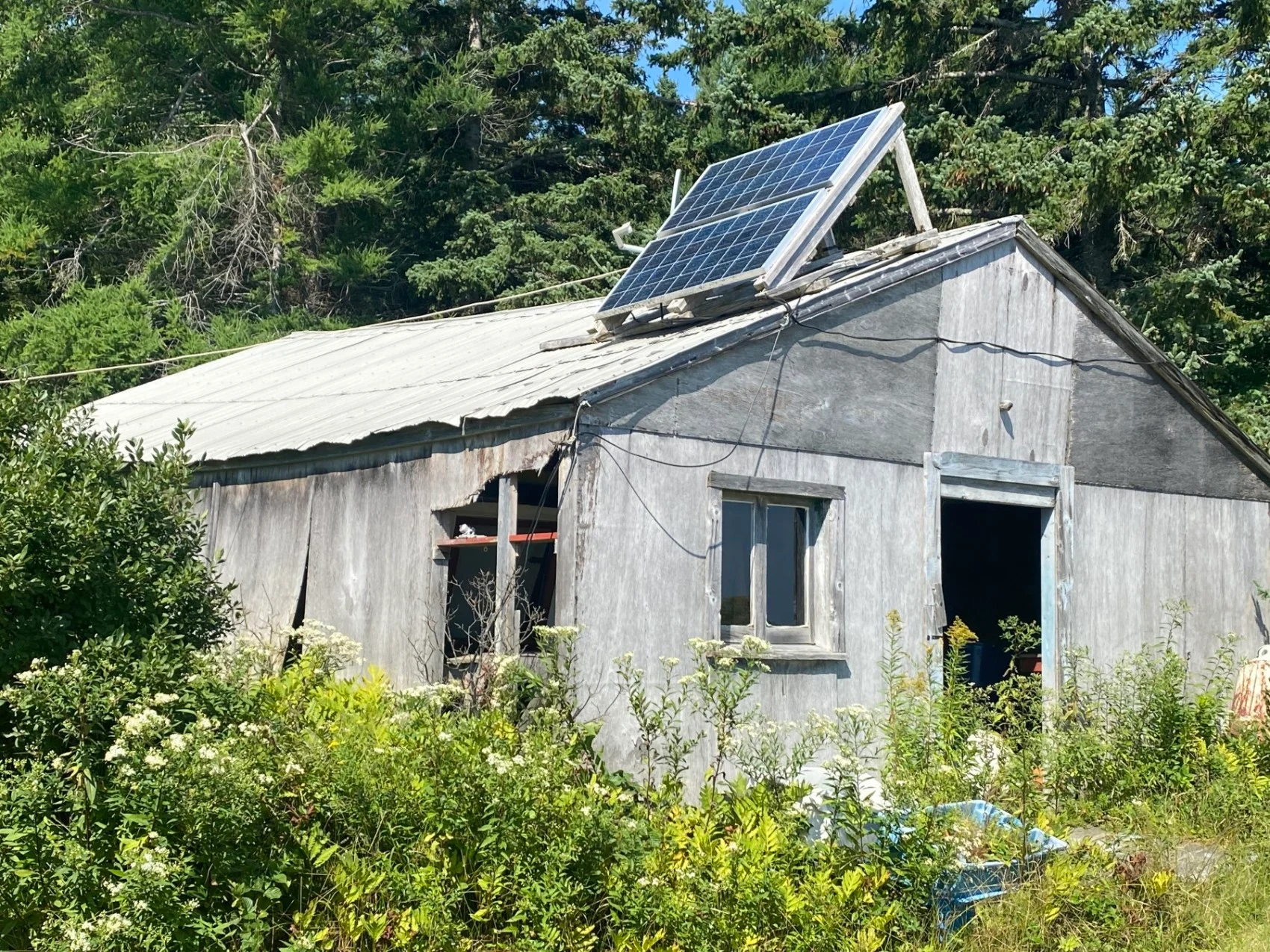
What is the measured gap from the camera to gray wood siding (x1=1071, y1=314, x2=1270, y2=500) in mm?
13164

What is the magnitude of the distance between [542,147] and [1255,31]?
54.3ft

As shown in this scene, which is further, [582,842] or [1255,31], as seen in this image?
[1255,31]

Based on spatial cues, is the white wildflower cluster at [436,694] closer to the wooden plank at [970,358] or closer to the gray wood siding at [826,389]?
the gray wood siding at [826,389]

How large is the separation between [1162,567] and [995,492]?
83.7 inches

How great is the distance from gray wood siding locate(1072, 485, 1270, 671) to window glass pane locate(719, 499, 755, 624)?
3.45 metres

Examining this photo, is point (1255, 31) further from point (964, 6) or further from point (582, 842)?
point (582, 842)

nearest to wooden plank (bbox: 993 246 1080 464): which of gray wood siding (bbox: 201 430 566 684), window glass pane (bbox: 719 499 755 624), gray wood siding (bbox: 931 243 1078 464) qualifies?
gray wood siding (bbox: 931 243 1078 464)

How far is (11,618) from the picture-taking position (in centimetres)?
741

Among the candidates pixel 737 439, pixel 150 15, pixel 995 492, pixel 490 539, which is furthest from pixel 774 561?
pixel 150 15

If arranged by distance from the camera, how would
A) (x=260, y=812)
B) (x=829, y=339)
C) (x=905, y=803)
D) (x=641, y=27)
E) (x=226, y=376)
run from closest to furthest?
1. (x=260, y=812)
2. (x=905, y=803)
3. (x=829, y=339)
4. (x=226, y=376)
5. (x=641, y=27)

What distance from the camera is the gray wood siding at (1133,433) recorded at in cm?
1316

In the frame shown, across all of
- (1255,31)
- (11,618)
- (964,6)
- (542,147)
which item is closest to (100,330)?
(542,147)

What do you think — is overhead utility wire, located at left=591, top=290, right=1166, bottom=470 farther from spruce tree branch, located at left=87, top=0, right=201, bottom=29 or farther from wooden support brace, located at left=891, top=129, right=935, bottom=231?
spruce tree branch, located at left=87, top=0, right=201, bottom=29

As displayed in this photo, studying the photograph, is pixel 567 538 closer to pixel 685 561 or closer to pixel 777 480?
pixel 685 561
